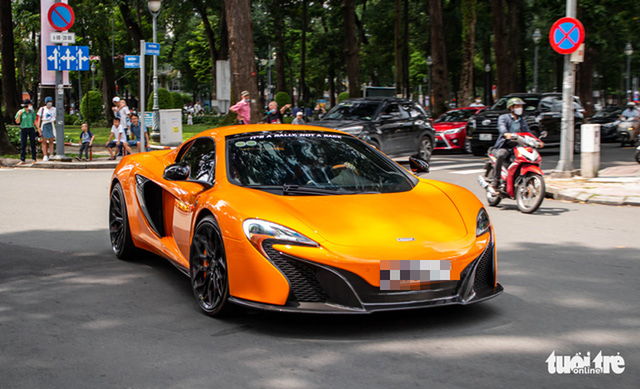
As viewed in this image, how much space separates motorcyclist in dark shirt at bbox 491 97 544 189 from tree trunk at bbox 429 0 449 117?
2220 cm

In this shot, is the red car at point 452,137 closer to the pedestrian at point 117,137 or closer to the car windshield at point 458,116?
the car windshield at point 458,116

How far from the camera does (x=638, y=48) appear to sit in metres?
54.0

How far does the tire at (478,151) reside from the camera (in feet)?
75.4

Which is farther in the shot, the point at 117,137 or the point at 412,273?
the point at 117,137

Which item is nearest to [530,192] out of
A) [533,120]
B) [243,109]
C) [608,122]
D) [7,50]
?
[243,109]

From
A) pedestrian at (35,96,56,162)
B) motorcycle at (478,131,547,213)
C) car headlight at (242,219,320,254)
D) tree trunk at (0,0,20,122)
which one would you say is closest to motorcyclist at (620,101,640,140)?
motorcycle at (478,131,547,213)

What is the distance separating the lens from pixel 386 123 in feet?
62.1

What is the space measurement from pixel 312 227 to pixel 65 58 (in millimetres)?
16521

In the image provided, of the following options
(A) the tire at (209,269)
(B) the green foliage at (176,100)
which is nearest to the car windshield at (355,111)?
(A) the tire at (209,269)

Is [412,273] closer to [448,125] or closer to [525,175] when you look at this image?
[525,175]

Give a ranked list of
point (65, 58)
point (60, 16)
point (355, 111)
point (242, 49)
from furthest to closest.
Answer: point (242, 49), point (65, 58), point (60, 16), point (355, 111)

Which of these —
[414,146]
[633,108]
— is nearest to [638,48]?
[633,108]

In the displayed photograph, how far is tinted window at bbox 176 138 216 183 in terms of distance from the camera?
5977mm

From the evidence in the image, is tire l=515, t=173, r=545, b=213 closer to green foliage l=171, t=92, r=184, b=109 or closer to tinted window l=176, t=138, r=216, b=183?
tinted window l=176, t=138, r=216, b=183
